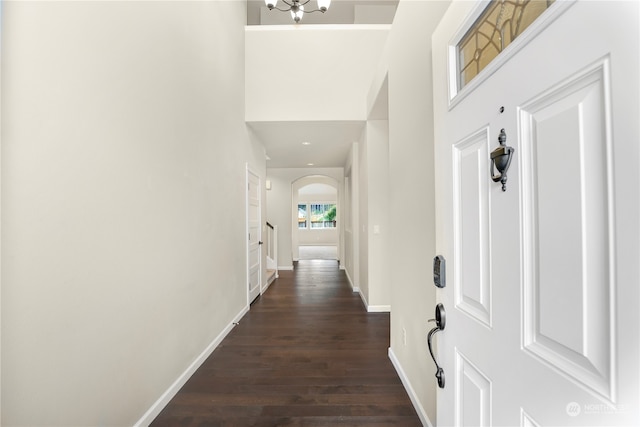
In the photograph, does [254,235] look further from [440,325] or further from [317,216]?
[317,216]

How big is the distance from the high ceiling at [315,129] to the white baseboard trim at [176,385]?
2766 millimetres

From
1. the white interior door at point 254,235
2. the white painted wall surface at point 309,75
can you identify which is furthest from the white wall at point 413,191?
the white interior door at point 254,235

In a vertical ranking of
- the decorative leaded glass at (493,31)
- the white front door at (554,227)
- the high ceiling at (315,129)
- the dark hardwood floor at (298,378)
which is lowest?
the dark hardwood floor at (298,378)

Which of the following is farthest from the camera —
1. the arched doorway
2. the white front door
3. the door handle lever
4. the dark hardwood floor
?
the arched doorway

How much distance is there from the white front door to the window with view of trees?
13.4 m

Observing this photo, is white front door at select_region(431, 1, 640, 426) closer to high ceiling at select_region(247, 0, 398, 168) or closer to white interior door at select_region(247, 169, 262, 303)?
high ceiling at select_region(247, 0, 398, 168)

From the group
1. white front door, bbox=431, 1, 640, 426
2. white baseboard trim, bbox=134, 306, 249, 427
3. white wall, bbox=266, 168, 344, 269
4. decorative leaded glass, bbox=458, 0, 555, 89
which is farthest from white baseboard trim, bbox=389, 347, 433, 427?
white wall, bbox=266, 168, 344, 269

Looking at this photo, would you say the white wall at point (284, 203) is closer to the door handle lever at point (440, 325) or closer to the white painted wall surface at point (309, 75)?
the white painted wall surface at point (309, 75)

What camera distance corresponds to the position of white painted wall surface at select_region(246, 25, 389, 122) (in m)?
3.80

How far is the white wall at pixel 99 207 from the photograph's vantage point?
1.03 meters

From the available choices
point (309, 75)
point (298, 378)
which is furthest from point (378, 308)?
point (309, 75)

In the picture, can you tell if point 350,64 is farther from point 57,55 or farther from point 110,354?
point 110,354

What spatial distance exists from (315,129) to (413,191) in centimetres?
274

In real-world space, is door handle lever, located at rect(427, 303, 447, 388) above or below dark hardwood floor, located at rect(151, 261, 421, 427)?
above
